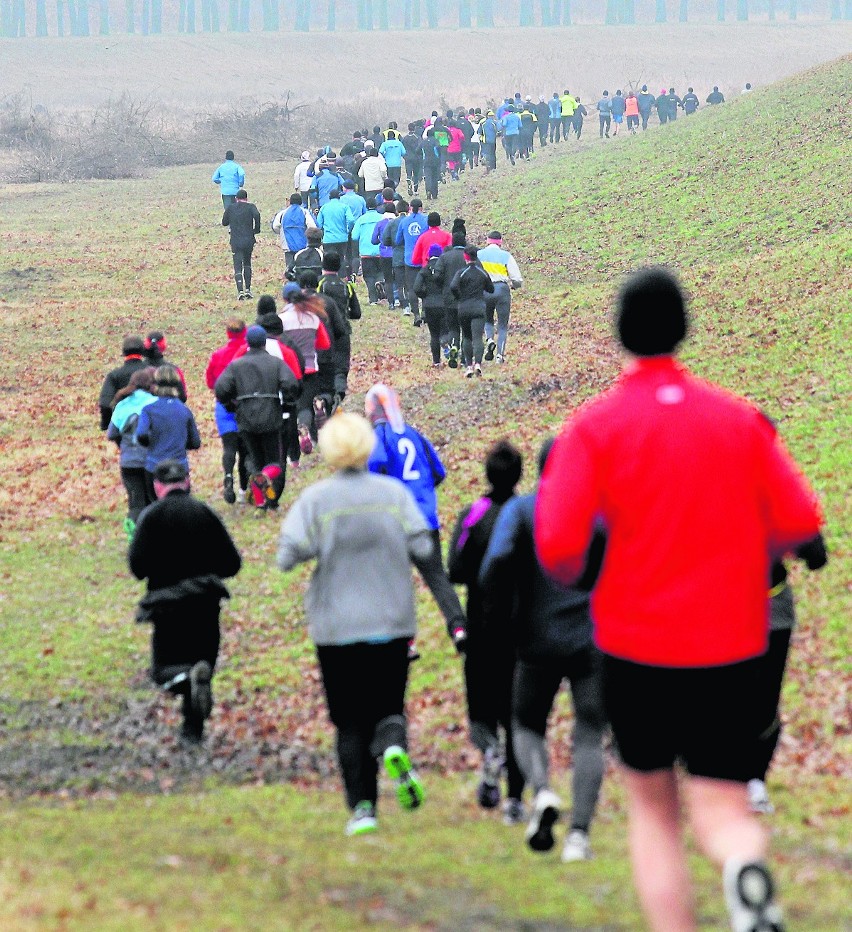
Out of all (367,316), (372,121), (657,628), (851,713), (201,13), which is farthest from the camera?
(201,13)

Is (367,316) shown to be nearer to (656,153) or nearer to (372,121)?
(656,153)

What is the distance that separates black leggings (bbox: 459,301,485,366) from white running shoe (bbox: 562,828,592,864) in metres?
14.5

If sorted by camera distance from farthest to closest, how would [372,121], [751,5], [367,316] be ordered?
[751,5] → [372,121] → [367,316]

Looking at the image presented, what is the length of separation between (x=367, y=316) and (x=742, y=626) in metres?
24.0

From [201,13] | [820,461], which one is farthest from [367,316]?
[201,13]

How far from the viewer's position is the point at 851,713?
9.30m

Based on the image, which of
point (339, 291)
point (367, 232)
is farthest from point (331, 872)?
point (367, 232)

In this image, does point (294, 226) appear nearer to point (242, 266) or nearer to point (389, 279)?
point (389, 279)

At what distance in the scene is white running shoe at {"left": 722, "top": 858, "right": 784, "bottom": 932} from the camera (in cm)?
423

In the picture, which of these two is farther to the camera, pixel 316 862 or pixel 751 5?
pixel 751 5

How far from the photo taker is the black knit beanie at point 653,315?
187 inches

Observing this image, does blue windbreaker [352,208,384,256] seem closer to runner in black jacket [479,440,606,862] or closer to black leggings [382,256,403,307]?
black leggings [382,256,403,307]

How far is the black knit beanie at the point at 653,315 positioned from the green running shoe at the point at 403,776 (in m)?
3.02

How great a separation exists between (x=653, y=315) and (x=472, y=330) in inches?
650
